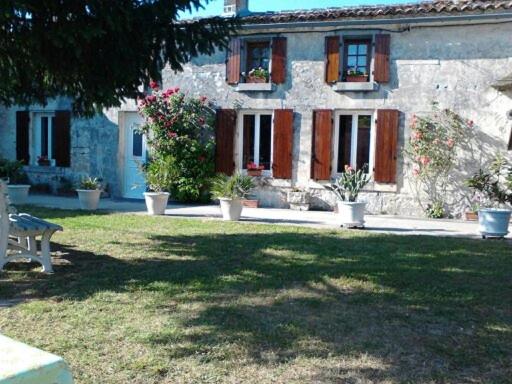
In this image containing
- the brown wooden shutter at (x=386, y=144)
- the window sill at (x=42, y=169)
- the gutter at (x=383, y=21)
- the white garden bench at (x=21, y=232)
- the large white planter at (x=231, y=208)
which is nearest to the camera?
the white garden bench at (x=21, y=232)

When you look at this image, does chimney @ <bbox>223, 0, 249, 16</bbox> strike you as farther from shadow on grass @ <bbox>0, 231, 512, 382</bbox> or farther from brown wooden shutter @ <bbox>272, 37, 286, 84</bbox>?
shadow on grass @ <bbox>0, 231, 512, 382</bbox>

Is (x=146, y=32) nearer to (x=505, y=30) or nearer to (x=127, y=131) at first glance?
(x=505, y=30)

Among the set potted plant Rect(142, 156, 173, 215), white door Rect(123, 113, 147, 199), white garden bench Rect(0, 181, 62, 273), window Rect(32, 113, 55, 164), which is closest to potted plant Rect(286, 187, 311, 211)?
potted plant Rect(142, 156, 173, 215)

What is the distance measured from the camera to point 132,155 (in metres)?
13.9

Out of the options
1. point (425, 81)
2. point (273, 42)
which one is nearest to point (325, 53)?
point (273, 42)

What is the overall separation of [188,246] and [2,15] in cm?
363

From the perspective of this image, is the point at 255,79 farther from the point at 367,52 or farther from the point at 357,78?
A: the point at 367,52

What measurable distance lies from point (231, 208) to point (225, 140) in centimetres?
299

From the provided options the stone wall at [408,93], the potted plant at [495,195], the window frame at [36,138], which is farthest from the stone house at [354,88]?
the window frame at [36,138]

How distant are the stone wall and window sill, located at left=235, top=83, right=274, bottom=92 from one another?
10 centimetres

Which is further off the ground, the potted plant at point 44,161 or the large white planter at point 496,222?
the potted plant at point 44,161

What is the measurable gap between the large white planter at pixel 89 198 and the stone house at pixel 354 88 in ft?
8.37

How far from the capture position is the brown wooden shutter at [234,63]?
12344 mm

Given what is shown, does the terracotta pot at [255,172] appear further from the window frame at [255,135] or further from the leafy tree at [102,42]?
the leafy tree at [102,42]
